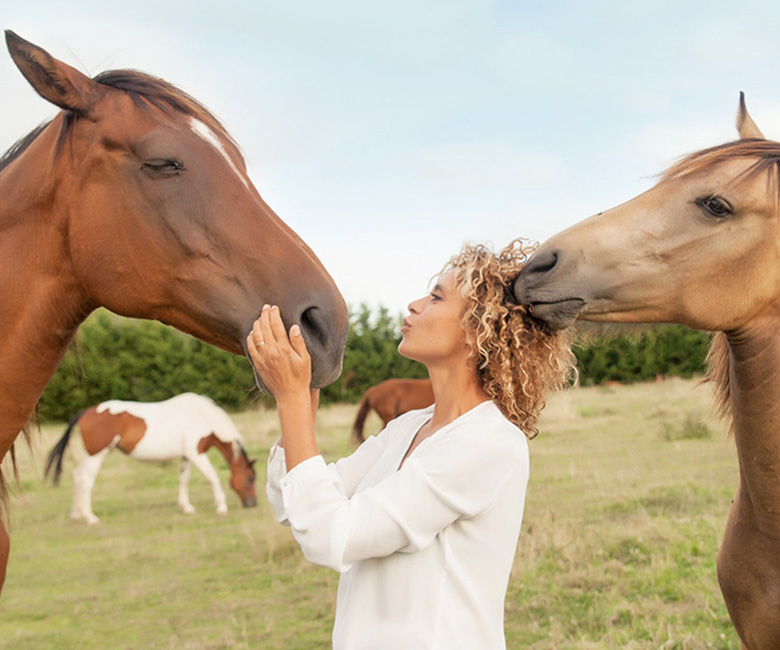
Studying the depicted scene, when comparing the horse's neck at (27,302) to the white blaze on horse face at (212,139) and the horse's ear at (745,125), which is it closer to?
the white blaze on horse face at (212,139)

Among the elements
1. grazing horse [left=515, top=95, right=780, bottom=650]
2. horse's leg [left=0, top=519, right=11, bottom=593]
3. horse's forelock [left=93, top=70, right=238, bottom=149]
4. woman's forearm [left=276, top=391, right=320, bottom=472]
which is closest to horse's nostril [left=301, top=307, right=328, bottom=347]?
woman's forearm [left=276, top=391, right=320, bottom=472]

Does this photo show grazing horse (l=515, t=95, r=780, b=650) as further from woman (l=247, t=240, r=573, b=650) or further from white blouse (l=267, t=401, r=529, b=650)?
white blouse (l=267, t=401, r=529, b=650)

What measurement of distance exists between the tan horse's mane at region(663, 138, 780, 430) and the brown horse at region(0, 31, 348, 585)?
149cm

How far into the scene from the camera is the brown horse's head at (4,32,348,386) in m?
1.92

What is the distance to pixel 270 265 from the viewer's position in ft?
6.23

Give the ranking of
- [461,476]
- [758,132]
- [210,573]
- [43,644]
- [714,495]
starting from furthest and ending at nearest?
[714,495] → [210,573] → [43,644] → [758,132] → [461,476]

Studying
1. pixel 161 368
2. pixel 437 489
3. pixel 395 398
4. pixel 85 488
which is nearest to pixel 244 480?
pixel 85 488

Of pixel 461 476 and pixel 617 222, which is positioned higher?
pixel 617 222

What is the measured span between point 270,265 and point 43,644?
4.28 meters

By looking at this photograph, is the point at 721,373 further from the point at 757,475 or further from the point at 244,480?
the point at 244,480

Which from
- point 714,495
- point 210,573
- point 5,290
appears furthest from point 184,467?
point 5,290

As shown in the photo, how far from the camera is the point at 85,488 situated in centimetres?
837

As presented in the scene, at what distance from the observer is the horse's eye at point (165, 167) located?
1.96m

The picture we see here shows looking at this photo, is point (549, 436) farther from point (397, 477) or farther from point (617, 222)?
point (397, 477)
